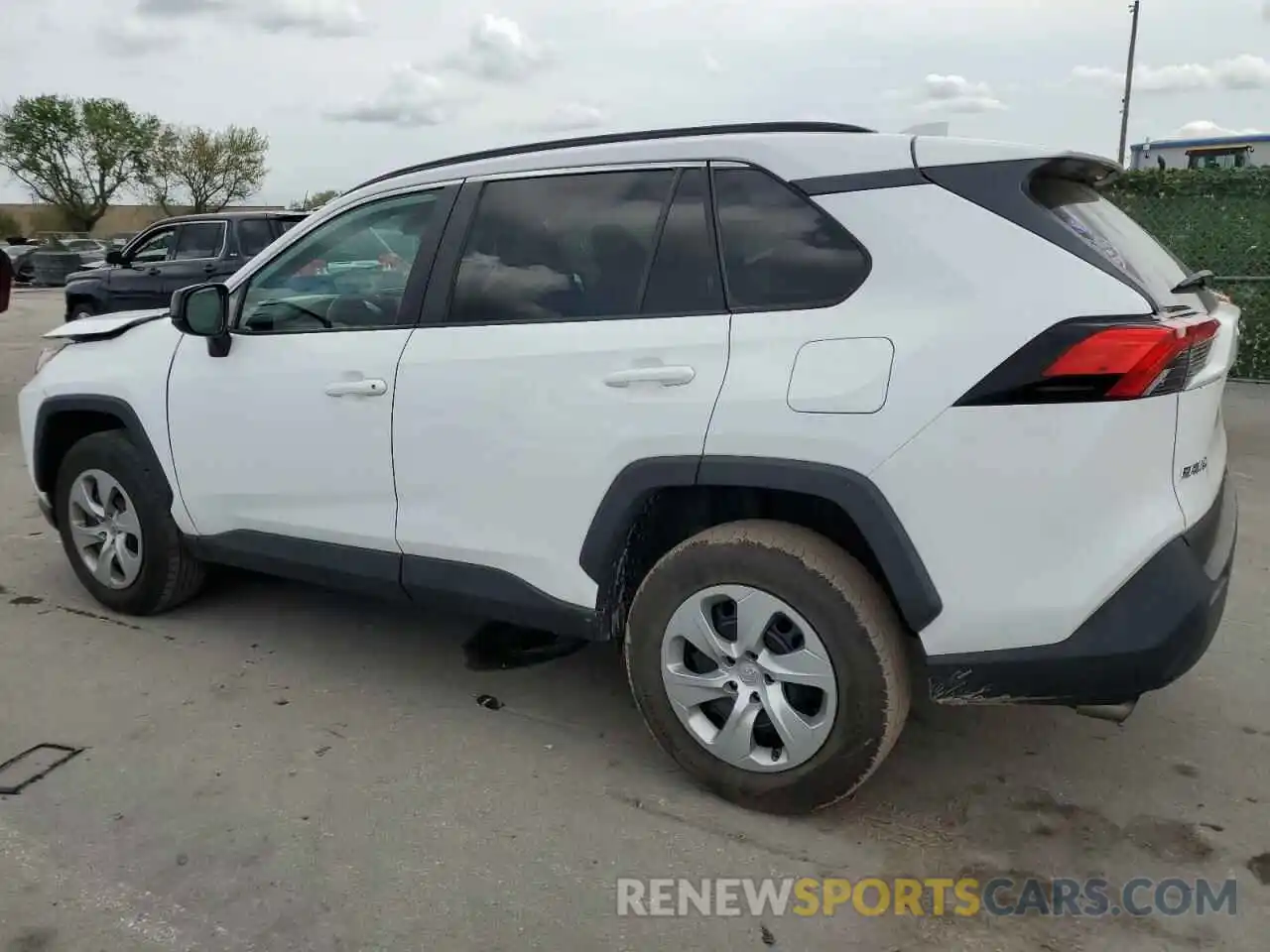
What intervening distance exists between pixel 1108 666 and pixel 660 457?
48.9 inches

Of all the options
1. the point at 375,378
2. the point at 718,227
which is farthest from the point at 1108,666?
→ the point at 375,378

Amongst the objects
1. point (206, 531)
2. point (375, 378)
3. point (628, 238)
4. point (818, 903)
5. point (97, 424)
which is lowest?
point (818, 903)

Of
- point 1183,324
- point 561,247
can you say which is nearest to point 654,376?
point 561,247

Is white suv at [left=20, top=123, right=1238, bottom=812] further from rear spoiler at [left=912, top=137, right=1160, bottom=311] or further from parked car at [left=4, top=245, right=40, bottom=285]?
parked car at [left=4, top=245, right=40, bottom=285]

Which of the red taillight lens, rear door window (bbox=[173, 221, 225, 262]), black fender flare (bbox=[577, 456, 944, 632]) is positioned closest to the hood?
black fender flare (bbox=[577, 456, 944, 632])

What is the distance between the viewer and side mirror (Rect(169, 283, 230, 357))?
3691 mm

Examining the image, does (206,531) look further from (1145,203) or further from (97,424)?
→ (1145,203)

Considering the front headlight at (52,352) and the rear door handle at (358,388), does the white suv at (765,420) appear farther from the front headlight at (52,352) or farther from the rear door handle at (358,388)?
the front headlight at (52,352)

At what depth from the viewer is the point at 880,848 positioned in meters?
2.77

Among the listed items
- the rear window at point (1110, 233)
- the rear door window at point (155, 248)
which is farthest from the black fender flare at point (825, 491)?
the rear door window at point (155, 248)

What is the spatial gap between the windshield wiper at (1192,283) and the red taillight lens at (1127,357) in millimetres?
432

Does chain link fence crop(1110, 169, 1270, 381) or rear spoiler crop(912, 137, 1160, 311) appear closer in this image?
rear spoiler crop(912, 137, 1160, 311)

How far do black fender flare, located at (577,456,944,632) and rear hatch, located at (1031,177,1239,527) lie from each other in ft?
2.20

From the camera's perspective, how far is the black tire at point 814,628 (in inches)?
104
